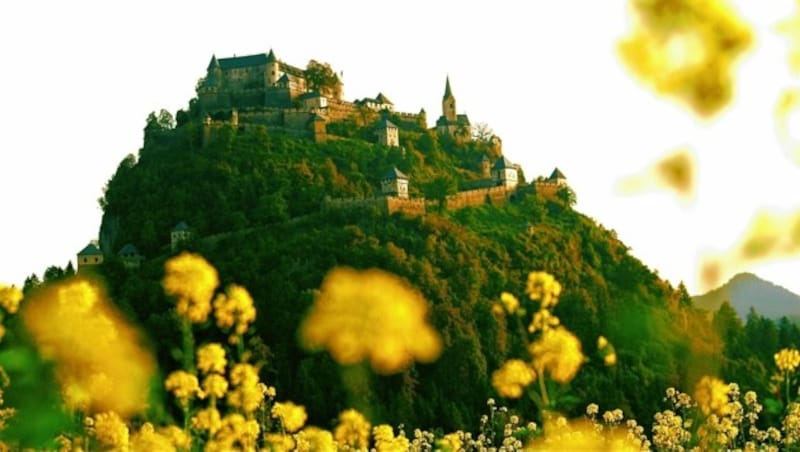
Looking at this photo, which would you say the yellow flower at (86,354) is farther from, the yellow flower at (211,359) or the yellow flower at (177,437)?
the yellow flower at (211,359)

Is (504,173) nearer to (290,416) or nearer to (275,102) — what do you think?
(275,102)

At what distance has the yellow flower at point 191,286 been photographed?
8172 millimetres

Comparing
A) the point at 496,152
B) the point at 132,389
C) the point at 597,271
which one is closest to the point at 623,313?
the point at 597,271

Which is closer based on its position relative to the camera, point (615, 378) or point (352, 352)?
point (352, 352)

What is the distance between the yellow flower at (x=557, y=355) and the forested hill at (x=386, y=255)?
53.6 m

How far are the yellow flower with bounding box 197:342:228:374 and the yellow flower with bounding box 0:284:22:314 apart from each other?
157 cm

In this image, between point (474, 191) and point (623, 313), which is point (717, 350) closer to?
point (623, 313)

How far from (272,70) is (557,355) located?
91.0 metres

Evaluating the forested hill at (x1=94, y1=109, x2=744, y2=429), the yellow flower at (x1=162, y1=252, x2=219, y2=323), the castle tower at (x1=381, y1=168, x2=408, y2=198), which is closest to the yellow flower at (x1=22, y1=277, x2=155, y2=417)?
the yellow flower at (x1=162, y1=252, x2=219, y2=323)

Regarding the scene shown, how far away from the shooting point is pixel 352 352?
44.8 feet

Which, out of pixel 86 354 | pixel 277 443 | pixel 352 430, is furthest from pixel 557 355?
pixel 352 430

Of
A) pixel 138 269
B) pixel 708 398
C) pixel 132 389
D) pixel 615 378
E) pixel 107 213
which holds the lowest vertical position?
pixel 708 398

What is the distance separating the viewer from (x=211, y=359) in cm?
979

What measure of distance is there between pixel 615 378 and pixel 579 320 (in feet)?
21.4
